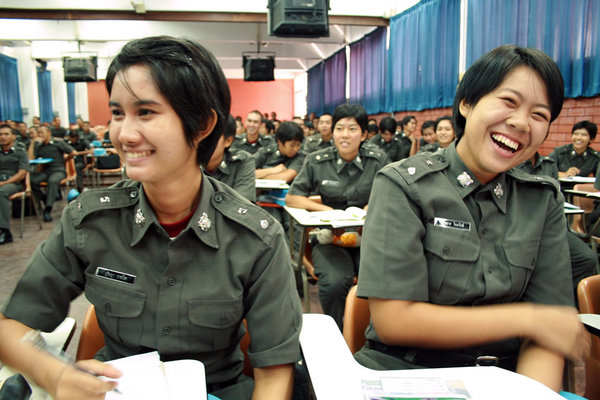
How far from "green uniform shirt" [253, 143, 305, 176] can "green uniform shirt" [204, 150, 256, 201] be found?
5.26ft

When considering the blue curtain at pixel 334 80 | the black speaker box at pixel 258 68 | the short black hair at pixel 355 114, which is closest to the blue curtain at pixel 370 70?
the blue curtain at pixel 334 80

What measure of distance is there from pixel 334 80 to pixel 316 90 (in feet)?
6.92

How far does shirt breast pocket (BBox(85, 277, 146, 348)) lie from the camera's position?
1023mm

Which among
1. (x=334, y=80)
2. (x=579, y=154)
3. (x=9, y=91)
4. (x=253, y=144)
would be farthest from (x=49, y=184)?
(x=9, y=91)

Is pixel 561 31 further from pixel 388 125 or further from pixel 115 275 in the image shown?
pixel 115 275

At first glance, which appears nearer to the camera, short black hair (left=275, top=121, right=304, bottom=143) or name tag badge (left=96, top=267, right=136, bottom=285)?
name tag badge (left=96, top=267, right=136, bottom=285)

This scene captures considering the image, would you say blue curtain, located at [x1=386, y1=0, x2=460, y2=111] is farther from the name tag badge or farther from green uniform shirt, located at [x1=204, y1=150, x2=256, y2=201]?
the name tag badge

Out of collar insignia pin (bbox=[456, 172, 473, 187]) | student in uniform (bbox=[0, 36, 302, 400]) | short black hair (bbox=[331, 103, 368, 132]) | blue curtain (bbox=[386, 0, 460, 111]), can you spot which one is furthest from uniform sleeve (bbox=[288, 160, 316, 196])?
blue curtain (bbox=[386, 0, 460, 111])

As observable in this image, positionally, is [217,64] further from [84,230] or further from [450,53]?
[450,53]

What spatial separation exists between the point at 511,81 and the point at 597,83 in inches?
169

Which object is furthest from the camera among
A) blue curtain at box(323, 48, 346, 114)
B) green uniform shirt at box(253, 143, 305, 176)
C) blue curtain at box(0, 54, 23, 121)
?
blue curtain at box(0, 54, 23, 121)

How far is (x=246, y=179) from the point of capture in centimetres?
322

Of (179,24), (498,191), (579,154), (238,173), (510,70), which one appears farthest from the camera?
(179,24)

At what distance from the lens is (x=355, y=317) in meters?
1.35
